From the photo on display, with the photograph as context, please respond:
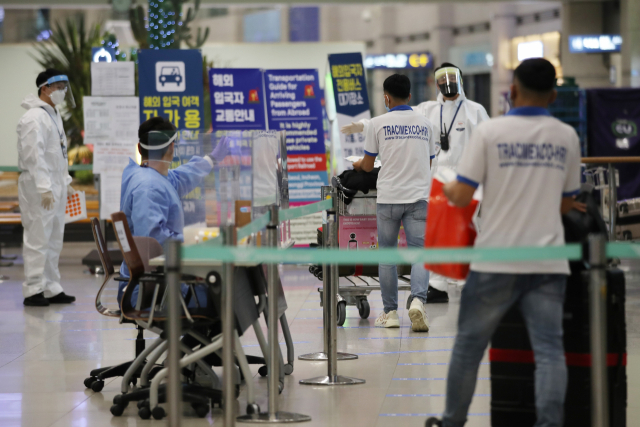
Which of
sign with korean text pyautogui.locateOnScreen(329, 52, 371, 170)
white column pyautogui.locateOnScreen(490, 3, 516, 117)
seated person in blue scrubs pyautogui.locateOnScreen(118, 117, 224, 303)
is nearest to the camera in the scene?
seated person in blue scrubs pyautogui.locateOnScreen(118, 117, 224, 303)

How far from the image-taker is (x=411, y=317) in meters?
5.11

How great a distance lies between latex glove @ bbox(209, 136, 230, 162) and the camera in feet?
12.3

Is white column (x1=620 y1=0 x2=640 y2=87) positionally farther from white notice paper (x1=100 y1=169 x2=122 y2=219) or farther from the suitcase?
the suitcase

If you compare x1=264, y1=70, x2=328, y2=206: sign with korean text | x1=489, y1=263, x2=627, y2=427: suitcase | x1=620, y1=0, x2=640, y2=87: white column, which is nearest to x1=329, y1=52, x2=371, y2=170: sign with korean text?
x1=264, y1=70, x2=328, y2=206: sign with korean text

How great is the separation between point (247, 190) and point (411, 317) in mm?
1982

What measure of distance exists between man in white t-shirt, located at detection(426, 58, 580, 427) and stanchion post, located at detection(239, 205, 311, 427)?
845 millimetres

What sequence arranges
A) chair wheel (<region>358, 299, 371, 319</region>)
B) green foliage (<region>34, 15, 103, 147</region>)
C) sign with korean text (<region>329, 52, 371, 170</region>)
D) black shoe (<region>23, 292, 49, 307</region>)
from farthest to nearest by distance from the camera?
green foliage (<region>34, 15, 103, 147</region>)
sign with korean text (<region>329, 52, 371, 170</region>)
black shoe (<region>23, 292, 49, 307</region>)
chair wheel (<region>358, 299, 371, 319</region>)

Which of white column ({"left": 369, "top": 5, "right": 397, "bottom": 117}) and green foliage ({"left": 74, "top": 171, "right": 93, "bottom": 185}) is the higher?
white column ({"left": 369, "top": 5, "right": 397, "bottom": 117})

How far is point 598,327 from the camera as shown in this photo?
8.09 feet

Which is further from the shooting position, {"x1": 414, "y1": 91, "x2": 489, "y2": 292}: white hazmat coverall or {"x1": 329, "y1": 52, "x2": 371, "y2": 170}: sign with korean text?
{"x1": 329, "y1": 52, "x2": 371, "y2": 170}: sign with korean text

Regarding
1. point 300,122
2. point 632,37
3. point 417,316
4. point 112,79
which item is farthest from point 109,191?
point 632,37

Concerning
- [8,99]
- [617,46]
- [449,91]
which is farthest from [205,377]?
[8,99]

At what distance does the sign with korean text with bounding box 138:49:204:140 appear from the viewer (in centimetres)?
791

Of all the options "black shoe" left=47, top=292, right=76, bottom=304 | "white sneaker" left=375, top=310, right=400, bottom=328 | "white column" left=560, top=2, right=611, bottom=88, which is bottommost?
"black shoe" left=47, top=292, right=76, bottom=304
